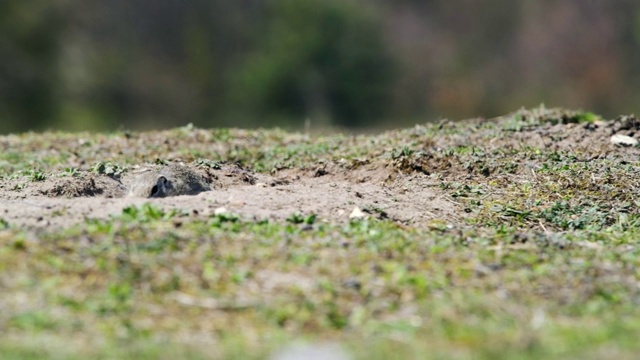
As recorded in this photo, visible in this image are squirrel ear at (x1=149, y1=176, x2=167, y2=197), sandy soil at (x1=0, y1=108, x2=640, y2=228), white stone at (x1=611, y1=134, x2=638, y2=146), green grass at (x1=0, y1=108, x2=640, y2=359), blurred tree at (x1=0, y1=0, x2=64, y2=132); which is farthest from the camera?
blurred tree at (x1=0, y1=0, x2=64, y2=132)

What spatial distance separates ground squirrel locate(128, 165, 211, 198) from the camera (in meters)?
9.30

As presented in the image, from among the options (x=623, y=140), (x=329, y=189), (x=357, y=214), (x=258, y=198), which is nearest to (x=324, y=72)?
(x=623, y=140)

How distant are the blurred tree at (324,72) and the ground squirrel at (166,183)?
3373 cm

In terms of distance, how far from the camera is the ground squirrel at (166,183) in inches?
366

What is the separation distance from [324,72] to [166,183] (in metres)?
35.5

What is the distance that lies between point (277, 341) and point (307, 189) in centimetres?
374

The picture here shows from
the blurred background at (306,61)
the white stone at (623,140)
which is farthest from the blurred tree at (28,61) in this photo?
the white stone at (623,140)

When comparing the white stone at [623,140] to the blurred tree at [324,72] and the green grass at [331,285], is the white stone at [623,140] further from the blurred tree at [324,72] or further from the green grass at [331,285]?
the blurred tree at [324,72]

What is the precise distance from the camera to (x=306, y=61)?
4466 cm

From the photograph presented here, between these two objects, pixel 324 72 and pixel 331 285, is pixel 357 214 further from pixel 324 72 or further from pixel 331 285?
pixel 324 72

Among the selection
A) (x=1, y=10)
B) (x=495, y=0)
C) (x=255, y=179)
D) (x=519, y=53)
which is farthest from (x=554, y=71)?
(x=255, y=179)

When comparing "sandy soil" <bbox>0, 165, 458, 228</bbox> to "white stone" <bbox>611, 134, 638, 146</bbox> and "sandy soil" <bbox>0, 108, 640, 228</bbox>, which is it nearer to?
"sandy soil" <bbox>0, 108, 640, 228</bbox>

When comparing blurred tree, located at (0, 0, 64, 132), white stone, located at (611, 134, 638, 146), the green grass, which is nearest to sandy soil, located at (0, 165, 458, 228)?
the green grass

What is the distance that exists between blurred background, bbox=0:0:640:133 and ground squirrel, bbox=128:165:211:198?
1152 inches
